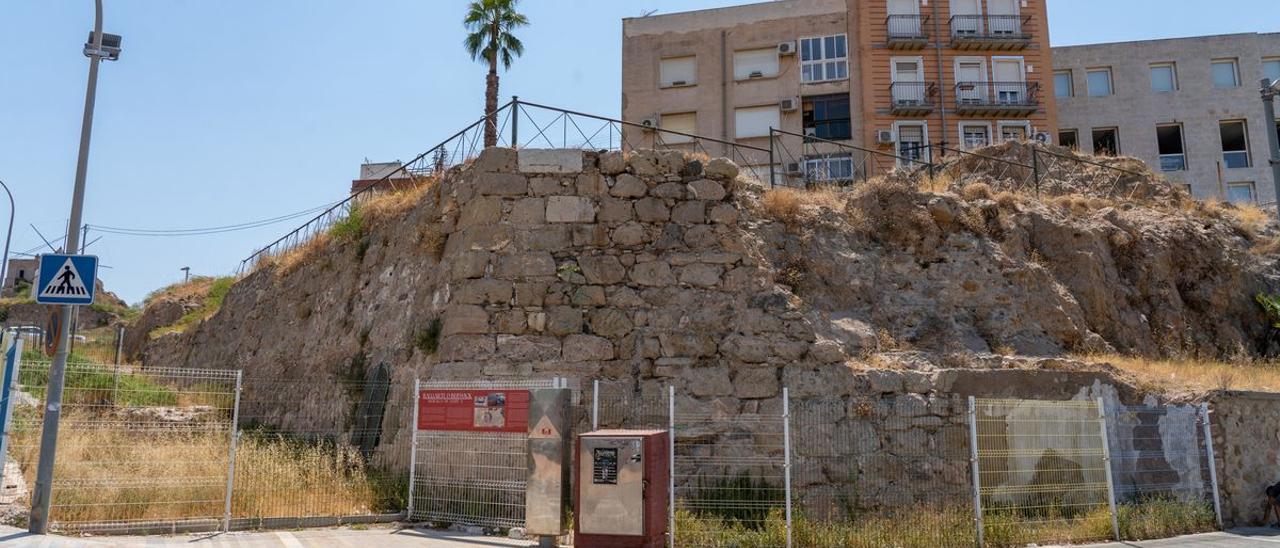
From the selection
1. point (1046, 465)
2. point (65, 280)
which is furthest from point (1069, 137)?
point (65, 280)

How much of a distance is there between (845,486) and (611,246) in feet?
14.4

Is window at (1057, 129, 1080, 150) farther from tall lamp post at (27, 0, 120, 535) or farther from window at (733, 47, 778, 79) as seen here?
tall lamp post at (27, 0, 120, 535)

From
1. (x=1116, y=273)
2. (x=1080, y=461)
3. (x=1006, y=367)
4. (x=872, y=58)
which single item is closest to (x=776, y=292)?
(x=1006, y=367)

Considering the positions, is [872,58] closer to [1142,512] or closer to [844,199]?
[844,199]

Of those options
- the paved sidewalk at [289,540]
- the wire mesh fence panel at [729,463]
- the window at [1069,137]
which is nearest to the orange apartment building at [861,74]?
the window at [1069,137]

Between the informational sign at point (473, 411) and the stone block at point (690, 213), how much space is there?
3604 millimetres

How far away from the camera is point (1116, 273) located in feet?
48.2

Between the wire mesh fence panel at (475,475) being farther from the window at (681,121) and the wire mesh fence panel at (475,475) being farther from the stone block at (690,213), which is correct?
the window at (681,121)

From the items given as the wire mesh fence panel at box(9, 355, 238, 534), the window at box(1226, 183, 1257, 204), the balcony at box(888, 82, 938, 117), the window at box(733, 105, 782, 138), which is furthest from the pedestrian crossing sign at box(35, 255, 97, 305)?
the window at box(1226, 183, 1257, 204)

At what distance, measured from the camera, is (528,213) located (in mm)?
12211

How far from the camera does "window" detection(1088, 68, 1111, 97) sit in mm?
34531

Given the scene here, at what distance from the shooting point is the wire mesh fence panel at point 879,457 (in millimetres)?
10500

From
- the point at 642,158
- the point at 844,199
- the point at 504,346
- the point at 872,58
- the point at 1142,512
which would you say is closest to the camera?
the point at 1142,512

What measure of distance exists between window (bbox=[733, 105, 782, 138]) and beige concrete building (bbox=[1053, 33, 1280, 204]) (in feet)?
41.1
